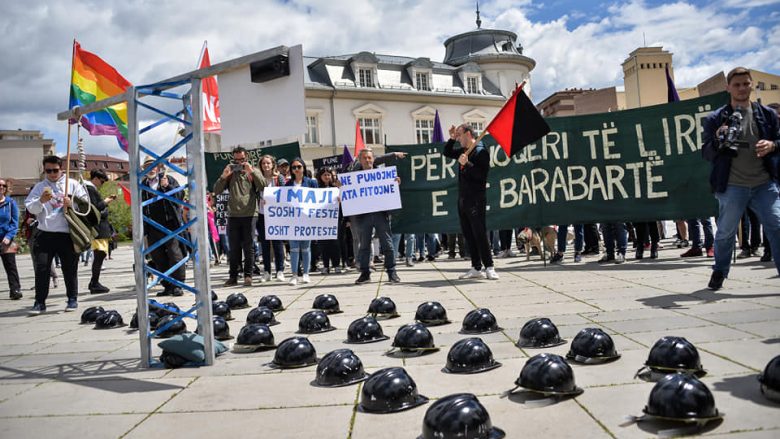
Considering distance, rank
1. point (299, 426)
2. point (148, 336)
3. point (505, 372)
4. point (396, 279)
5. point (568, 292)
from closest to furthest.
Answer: point (299, 426), point (505, 372), point (148, 336), point (568, 292), point (396, 279)

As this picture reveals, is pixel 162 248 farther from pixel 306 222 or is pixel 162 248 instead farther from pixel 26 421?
pixel 26 421

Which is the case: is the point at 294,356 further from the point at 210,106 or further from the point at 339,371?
the point at 210,106

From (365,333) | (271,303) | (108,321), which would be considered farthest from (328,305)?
(108,321)

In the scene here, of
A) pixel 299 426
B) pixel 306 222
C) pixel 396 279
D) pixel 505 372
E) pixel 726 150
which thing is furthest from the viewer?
pixel 306 222

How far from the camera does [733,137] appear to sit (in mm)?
6004

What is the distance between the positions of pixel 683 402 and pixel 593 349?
48.2 inches

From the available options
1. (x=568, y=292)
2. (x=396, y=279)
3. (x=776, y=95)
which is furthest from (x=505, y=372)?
(x=776, y=95)

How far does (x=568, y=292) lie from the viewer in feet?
23.6

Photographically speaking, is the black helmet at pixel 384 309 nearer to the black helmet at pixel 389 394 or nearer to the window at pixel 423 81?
the black helmet at pixel 389 394

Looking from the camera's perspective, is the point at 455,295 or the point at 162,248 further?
the point at 162,248

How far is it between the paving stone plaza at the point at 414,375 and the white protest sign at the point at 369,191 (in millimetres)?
2645

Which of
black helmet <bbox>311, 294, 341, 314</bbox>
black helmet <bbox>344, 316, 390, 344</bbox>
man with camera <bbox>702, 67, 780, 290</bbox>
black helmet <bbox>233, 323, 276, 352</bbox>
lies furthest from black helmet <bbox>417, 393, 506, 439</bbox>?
man with camera <bbox>702, 67, 780, 290</bbox>

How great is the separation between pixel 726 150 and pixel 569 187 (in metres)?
4.60

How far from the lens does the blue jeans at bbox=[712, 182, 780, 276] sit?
589 cm
